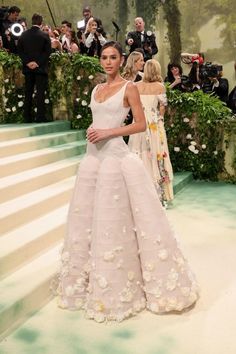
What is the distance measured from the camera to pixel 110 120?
3.48 m

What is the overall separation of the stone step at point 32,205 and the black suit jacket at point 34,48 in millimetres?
2337

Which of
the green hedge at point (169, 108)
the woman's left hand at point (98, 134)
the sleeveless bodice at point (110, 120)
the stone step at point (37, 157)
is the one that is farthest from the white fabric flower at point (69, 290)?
the green hedge at point (169, 108)

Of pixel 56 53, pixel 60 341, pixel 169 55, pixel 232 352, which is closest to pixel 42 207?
pixel 60 341

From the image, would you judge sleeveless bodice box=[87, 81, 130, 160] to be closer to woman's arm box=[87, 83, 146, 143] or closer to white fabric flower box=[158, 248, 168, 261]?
woman's arm box=[87, 83, 146, 143]

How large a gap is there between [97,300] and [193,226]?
2.53m

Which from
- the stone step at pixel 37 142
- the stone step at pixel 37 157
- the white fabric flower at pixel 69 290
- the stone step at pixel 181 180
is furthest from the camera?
the stone step at pixel 181 180

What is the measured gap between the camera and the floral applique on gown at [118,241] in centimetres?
344

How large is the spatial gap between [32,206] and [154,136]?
2006mm

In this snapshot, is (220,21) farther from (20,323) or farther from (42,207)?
(20,323)

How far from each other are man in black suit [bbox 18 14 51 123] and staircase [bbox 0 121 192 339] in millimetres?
434

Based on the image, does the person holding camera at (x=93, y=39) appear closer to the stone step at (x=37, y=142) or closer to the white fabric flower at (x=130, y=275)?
the stone step at (x=37, y=142)

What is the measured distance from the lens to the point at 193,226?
5770 millimetres

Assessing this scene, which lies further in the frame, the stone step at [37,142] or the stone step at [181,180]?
the stone step at [181,180]

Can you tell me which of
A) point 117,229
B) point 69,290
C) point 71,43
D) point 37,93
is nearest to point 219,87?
point 71,43
